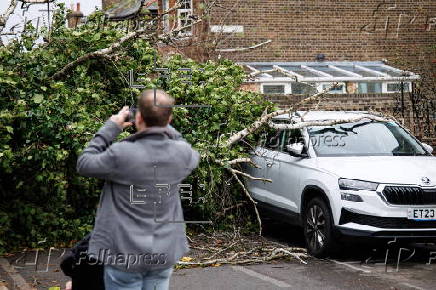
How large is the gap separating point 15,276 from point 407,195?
477 cm

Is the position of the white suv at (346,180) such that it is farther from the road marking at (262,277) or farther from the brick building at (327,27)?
the brick building at (327,27)

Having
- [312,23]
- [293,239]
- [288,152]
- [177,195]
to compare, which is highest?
[312,23]

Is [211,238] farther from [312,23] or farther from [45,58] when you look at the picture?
[312,23]

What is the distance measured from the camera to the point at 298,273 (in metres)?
8.43

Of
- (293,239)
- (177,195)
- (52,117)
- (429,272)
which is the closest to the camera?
(177,195)

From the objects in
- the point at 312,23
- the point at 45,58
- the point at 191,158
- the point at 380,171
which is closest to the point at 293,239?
the point at 380,171

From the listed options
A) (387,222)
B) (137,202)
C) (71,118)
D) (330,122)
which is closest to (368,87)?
(330,122)

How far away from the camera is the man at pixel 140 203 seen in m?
3.79

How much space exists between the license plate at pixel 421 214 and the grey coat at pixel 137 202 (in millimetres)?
5370

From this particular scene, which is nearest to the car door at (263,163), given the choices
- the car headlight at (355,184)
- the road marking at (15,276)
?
the car headlight at (355,184)

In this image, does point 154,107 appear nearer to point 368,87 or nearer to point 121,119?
point 121,119

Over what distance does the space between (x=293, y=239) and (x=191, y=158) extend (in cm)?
733

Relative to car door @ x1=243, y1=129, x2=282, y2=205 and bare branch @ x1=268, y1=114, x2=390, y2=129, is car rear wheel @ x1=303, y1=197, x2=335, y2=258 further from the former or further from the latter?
bare branch @ x1=268, y1=114, x2=390, y2=129

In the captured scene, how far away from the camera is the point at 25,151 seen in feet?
30.9
